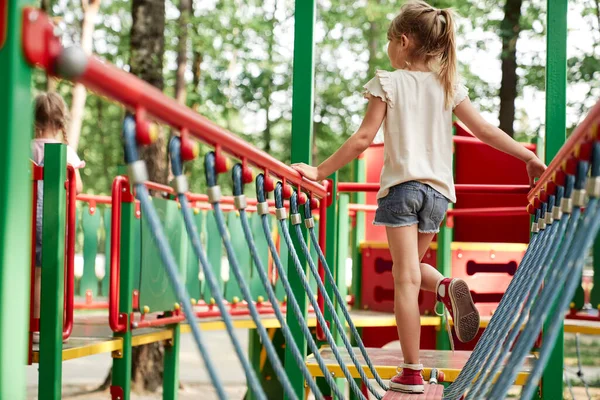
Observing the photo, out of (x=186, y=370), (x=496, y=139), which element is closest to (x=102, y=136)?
(x=186, y=370)

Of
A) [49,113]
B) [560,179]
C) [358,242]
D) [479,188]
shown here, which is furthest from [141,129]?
[358,242]

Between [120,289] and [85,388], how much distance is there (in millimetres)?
3847

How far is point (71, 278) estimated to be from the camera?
380 cm

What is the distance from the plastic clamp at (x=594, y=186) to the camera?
1534 millimetres

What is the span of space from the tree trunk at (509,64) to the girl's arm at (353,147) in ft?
19.9

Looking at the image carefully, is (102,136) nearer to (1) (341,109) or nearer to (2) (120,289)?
(1) (341,109)

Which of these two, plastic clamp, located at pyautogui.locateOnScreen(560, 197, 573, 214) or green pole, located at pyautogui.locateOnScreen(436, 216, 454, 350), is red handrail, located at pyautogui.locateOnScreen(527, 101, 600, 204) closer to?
plastic clamp, located at pyautogui.locateOnScreen(560, 197, 573, 214)

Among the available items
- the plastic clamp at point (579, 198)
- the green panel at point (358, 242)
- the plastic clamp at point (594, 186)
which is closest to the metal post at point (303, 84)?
the plastic clamp at point (579, 198)

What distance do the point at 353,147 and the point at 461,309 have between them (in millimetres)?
731

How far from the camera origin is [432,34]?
2949mm

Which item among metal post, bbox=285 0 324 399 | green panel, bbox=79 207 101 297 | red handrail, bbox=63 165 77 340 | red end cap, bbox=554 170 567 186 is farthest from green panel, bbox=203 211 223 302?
red end cap, bbox=554 170 567 186

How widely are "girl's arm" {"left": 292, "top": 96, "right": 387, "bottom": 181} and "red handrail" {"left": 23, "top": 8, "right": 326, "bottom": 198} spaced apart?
99cm

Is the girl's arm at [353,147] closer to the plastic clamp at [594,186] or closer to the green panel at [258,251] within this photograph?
the plastic clamp at [594,186]

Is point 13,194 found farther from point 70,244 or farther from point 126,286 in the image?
point 126,286
